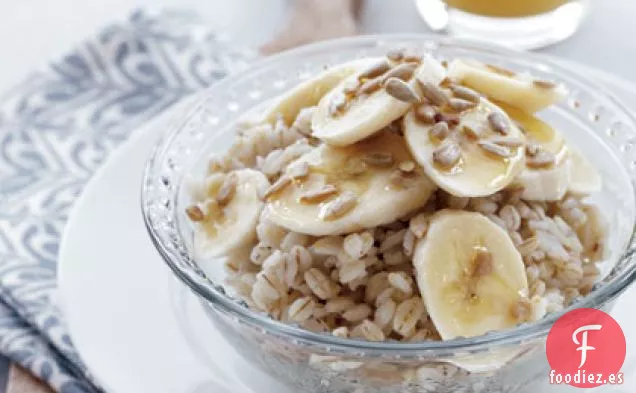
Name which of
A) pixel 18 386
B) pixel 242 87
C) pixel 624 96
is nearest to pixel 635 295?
pixel 624 96

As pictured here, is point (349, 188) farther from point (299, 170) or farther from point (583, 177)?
point (583, 177)

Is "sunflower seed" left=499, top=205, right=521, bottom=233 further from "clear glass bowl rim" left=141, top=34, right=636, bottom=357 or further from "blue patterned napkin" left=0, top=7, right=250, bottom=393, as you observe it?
"blue patterned napkin" left=0, top=7, right=250, bottom=393

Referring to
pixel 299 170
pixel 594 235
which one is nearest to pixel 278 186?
pixel 299 170

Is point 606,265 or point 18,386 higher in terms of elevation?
point 18,386

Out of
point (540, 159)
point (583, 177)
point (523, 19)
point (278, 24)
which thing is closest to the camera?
point (540, 159)

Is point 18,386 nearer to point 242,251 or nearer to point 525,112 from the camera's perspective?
point 242,251

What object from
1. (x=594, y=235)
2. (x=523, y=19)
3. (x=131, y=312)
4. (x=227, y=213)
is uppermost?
(x=227, y=213)

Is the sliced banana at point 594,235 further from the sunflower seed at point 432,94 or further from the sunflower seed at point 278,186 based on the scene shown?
the sunflower seed at point 278,186
